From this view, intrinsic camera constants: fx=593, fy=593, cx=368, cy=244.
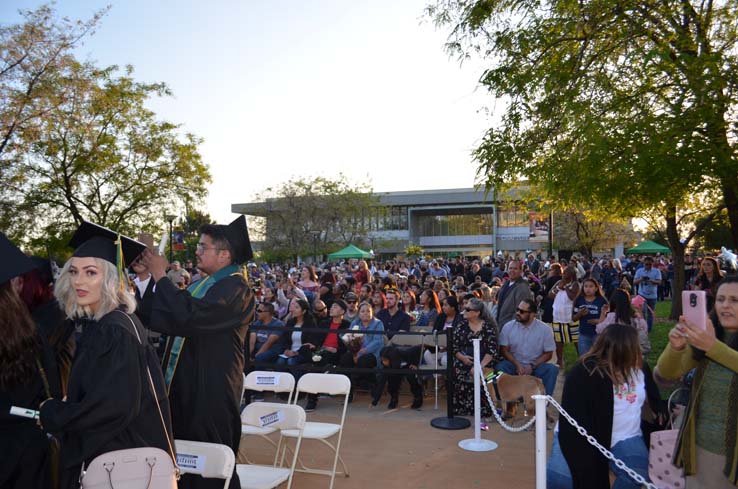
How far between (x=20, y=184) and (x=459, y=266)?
56.2 ft

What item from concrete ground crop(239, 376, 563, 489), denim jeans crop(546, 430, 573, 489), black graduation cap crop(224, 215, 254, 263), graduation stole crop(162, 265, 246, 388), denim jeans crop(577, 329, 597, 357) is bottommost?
concrete ground crop(239, 376, 563, 489)

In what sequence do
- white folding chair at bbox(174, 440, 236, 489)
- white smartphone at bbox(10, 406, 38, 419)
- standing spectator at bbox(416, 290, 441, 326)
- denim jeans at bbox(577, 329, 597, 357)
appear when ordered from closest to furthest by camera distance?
white smartphone at bbox(10, 406, 38, 419), white folding chair at bbox(174, 440, 236, 489), denim jeans at bbox(577, 329, 597, 357), standing spectator at bbox(416, 290, 441, 326)

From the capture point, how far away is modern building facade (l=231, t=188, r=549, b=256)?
6350cm

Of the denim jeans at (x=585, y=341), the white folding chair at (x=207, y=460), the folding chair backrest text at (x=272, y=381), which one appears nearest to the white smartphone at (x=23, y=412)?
the white folding chair at (x=207, y=460)

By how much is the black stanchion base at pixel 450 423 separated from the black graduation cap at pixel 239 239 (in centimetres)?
386

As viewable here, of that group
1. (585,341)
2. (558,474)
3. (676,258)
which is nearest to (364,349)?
(585,341)

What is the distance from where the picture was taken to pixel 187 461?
330 cm

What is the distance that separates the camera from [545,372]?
7.21 m

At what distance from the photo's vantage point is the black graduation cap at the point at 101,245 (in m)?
2.88

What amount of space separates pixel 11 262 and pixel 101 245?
0.41 m

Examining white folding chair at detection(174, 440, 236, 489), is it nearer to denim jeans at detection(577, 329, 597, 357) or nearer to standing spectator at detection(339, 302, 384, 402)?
standing spectator at detection(339, 302, 384, 402)

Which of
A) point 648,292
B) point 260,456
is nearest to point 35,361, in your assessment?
point 260,456

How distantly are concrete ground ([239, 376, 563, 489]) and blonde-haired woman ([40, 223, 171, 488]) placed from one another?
2.99 meters

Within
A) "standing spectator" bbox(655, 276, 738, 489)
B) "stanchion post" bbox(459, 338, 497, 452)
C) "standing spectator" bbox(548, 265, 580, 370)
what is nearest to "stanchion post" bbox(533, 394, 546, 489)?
"standing spectator" bbox(655, 276, 738, 489)
